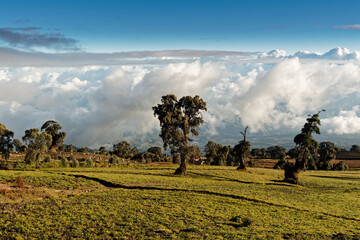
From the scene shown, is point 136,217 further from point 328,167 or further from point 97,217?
point 328,167

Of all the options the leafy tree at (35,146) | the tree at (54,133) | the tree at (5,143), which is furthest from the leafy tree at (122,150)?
the leafy tree at (35,146)

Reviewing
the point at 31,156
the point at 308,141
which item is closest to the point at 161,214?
the point at 308,141

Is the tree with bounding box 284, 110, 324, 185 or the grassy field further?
the tree with bounding box 284, 110, 324, 185

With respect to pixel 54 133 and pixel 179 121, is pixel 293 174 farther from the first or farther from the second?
pixel 54 133

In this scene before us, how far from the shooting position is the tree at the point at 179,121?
6019 cm

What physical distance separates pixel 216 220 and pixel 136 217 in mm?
7303

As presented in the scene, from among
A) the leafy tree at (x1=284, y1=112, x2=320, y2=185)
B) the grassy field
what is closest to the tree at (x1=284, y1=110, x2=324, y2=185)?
the leafy tree at (x1=284, y1=112, x2=320, y2=185)

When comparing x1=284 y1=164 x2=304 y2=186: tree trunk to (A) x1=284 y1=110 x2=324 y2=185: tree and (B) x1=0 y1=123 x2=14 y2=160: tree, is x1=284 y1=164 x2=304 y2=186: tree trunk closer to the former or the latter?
(A) x1=284 y1=110 x2=324 y2=185: tree

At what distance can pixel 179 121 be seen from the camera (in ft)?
200

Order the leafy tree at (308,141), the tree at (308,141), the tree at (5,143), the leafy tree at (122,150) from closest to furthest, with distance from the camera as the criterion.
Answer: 1. the tree at (308,141)
2. the leafy tree at (308,141)
3. the tree at (5,143)
4. the leafy tree at (122,150)

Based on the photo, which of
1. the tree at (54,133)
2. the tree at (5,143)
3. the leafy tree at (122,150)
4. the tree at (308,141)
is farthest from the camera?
the leafy tree at (122,150)

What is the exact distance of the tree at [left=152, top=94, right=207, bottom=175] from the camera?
197ft

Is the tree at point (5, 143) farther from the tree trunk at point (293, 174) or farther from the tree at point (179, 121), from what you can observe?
the tree trunk at point (293, 174)

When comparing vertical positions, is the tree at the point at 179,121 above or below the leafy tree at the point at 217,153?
above
